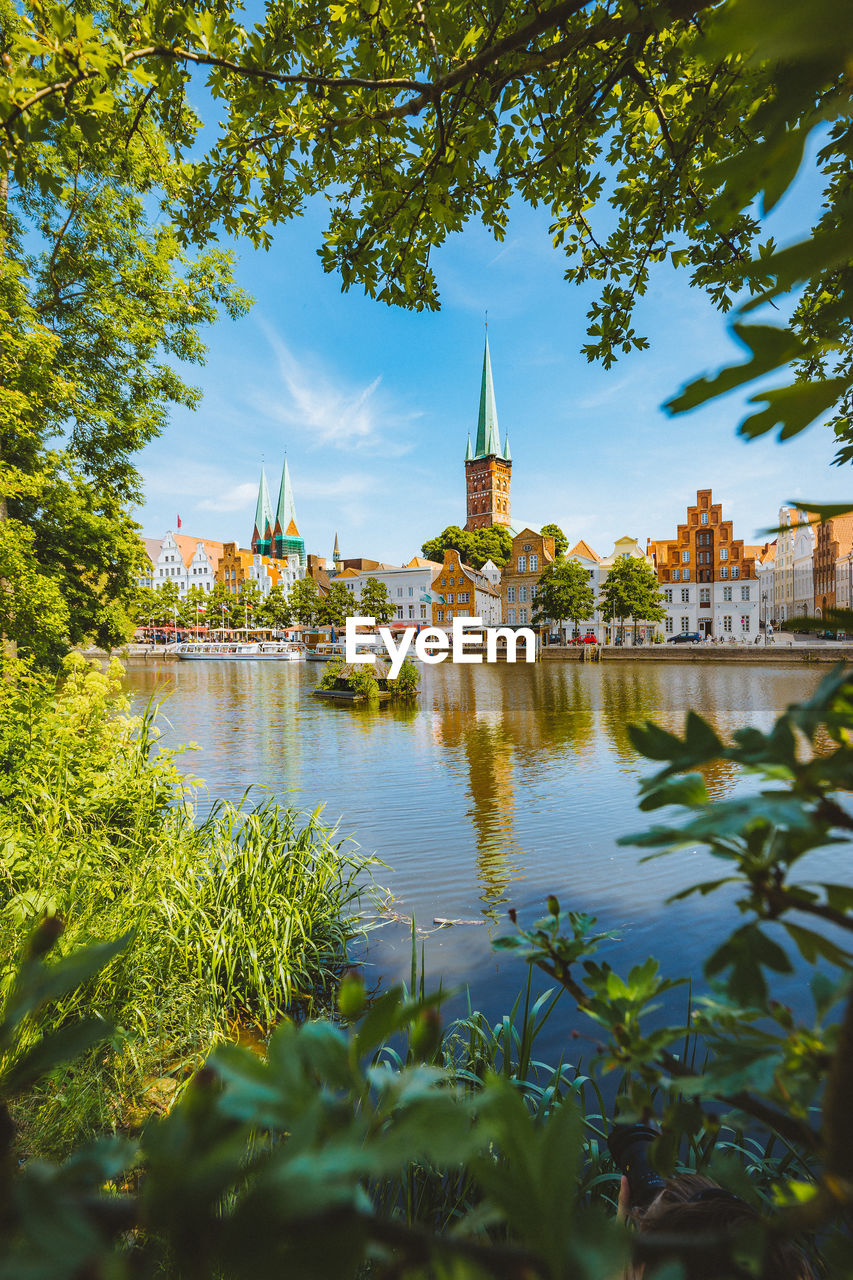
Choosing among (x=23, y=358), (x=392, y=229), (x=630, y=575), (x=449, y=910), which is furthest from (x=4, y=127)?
(x=630, y=575)

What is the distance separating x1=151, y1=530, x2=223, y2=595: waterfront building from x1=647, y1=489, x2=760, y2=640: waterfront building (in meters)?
59.8

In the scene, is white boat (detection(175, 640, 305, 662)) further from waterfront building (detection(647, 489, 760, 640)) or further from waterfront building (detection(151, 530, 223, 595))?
waterfront building (detection(647, 489, 760, 640))

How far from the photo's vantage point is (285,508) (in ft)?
314

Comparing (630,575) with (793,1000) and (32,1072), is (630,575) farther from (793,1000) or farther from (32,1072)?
(32,1072)

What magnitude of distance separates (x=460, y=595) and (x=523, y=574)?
6790 millimetres

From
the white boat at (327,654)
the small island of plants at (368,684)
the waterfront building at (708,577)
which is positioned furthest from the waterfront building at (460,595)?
the small island of plants at (368,684)

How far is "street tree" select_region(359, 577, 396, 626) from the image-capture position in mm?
61531

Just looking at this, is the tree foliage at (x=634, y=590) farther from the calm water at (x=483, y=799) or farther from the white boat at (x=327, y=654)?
the calm water at (x=483, y=799)

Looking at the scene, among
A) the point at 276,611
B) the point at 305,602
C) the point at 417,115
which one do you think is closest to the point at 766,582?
the point at 305,602

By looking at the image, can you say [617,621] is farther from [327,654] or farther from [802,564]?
[327,654]

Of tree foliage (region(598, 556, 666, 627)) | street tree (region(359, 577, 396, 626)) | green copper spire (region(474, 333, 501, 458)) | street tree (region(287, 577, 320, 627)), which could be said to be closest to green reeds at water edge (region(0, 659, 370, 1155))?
tree foliage (region(598, 556, 666, 627))

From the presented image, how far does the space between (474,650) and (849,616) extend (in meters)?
51.8

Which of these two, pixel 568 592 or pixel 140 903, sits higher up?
pixel 568 592

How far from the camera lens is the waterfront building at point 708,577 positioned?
50719mm
